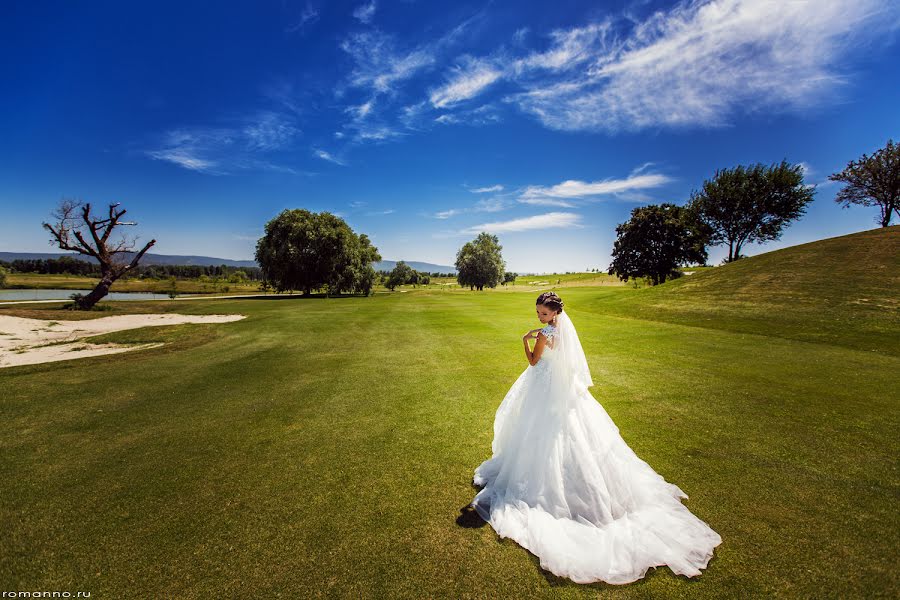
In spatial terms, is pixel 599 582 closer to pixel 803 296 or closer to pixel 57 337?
pixel 57 337

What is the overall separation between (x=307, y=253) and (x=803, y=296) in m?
52.4

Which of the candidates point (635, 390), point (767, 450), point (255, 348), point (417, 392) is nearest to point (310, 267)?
point (255, 348)

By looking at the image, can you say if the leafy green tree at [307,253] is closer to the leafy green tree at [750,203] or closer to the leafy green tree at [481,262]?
the leafy green tree at [481,262]

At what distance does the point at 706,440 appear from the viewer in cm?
686

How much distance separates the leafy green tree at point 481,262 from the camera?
8025 cm

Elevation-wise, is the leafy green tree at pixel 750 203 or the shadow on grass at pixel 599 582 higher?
the leafy green tree at pixel 750 203

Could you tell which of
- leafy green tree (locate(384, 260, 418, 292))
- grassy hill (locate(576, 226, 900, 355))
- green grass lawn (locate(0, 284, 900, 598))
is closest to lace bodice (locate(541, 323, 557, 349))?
green grass lawn (locate(0, 284, 900, 598))

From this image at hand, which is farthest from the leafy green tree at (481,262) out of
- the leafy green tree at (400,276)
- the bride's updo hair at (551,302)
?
the bride's updo hair at (551,302)

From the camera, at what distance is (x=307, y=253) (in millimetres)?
50125

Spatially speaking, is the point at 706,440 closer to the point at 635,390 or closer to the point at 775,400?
the point at 635,390

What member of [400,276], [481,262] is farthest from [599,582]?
[400,276]

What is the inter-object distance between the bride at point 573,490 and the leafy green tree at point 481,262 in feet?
247

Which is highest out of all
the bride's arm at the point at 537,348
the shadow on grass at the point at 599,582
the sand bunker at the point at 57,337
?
the bride's arm at the point at 537,348

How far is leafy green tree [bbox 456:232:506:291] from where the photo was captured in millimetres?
80250
